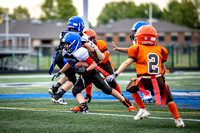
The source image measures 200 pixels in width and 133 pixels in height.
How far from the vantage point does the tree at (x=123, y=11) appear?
9112 centimetres

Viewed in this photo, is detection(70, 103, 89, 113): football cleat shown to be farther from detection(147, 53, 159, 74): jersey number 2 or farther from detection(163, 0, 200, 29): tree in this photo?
detection(163, 0, 200, 29): tree

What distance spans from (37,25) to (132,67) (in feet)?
158

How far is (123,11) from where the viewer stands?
99938 millimetres

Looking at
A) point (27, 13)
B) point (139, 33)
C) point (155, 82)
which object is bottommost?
point (155, 82)

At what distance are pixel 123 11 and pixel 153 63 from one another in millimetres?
96547

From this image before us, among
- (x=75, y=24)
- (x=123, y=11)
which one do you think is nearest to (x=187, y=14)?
(x=123, y=11)

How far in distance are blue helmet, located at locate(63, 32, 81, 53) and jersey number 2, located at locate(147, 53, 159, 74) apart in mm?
1552

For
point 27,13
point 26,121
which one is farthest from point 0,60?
point 27,13

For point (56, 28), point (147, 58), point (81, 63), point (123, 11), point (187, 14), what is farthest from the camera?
point (123, 11)

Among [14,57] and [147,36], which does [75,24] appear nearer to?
[147,36]

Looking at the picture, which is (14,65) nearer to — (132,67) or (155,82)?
(132,67)

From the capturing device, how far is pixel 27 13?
342ft

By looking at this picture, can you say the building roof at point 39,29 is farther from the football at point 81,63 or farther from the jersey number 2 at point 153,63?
the jersey number 2 at point 153,63

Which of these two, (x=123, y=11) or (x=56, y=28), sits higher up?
(x=123, y=11)
